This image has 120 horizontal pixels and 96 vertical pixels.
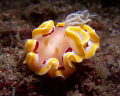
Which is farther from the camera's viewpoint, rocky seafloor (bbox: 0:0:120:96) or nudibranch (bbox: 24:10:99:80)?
rocky seafloor (bbox: 0:0:120:96)

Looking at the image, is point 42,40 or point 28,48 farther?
point 42,40

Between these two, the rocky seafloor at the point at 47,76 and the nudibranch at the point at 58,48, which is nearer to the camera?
the nudibranch at the point at 58,48

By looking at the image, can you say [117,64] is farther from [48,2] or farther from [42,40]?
[48,2]

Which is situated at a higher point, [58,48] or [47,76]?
[58,48]

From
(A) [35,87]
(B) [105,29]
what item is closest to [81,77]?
(A) [35,87]
